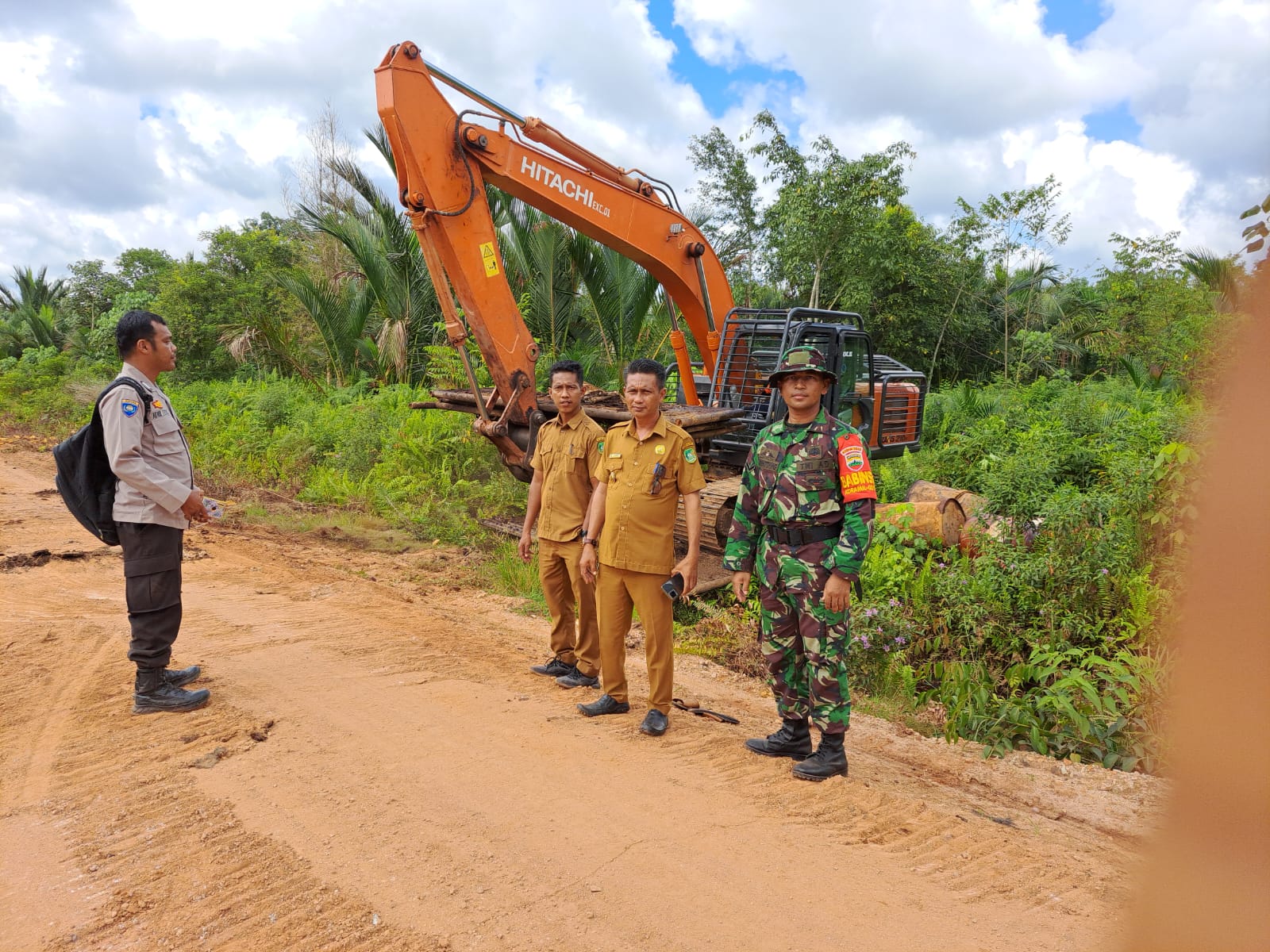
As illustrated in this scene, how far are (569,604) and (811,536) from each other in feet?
5.76

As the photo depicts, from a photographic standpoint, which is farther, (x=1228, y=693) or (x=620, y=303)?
(x=620, y=303)

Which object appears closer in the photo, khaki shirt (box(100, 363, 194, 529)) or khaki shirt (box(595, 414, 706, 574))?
khaki shirt (box(100, 363, 194, 529))

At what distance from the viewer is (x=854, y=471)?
144 inches

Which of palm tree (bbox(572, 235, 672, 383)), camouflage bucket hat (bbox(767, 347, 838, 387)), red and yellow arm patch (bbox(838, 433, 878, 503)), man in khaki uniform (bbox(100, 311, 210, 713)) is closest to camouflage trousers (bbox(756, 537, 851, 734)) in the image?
red and yellow arm patch (bbox(838, 433, 878, 503))

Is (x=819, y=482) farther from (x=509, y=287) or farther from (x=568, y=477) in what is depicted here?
(x=509, y=287)

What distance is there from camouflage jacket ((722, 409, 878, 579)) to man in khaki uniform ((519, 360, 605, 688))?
1.01 metres

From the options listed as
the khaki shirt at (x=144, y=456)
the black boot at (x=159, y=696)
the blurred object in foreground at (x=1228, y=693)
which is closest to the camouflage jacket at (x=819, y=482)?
the khaki shirt at (x=144, y=456)

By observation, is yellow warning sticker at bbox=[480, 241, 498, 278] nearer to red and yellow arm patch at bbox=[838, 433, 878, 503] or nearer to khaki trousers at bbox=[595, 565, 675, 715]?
khaki trousers at bbox=[595, 565, 675, 715]

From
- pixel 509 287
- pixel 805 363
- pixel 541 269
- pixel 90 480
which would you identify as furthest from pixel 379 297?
pixel 805 363

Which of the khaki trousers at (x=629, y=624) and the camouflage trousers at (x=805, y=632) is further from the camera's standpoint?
the khaki trousers at (x=629, y=624)

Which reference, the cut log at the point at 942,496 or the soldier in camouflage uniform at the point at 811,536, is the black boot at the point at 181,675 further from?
the cut log at the point at 942,496

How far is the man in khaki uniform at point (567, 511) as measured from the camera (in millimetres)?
4703

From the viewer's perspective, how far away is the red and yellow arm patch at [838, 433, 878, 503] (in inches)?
143

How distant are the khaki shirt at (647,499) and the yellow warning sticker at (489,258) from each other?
3401mm
